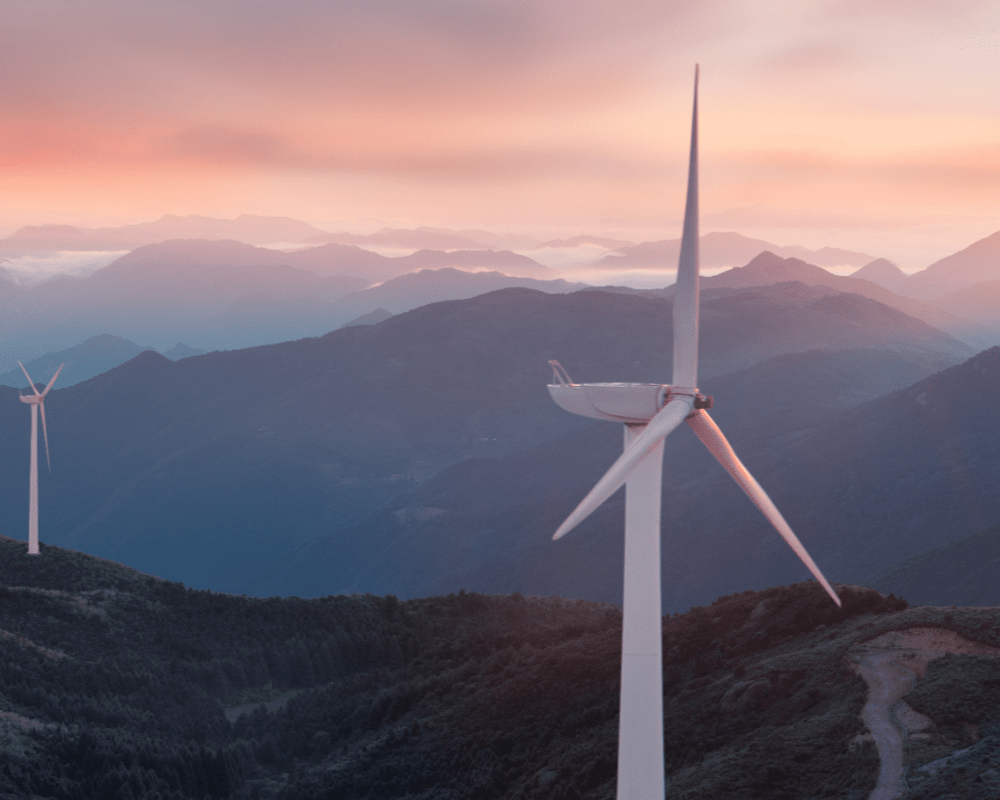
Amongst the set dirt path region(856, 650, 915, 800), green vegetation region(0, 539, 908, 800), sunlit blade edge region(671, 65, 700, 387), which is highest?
sunlit blade edge region(671, 65, 700, 387)

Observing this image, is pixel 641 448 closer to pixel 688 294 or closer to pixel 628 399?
pixel 628 399

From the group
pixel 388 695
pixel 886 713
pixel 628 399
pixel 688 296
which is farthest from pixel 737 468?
pixel 388 695

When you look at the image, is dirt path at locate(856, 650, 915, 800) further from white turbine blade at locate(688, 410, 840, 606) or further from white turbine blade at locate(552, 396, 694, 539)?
white turbine blade at locate(552, 396, 694, 539)

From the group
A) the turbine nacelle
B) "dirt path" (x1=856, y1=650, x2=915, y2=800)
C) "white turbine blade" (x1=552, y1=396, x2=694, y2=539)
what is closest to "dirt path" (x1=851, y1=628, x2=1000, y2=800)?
"dirt path" (x1=856, y1=650, x2=915, y2=800)

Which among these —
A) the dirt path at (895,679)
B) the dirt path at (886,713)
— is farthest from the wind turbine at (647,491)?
the dirt path at (895,679)

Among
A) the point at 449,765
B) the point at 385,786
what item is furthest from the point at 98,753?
the point at 449,765

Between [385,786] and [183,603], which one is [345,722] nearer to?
[385,786]
